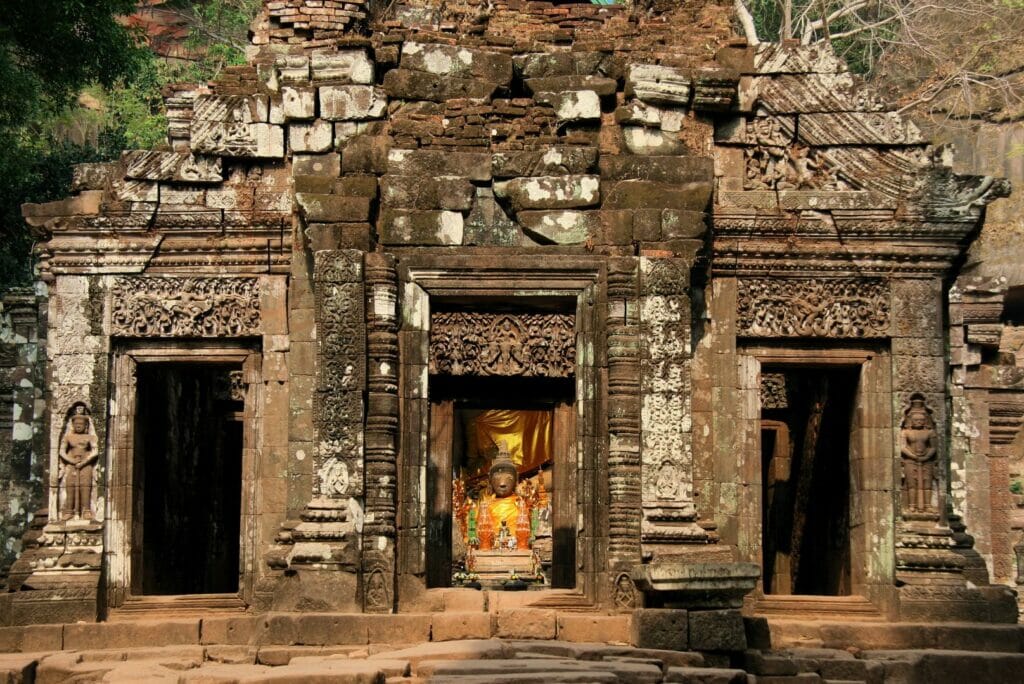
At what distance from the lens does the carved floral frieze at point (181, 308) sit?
617 inches

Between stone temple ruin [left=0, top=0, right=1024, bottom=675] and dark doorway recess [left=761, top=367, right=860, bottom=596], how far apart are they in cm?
33

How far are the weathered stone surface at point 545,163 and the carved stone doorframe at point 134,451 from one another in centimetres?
289

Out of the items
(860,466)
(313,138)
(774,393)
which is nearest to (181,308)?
(313,138)

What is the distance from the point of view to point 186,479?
17.9m

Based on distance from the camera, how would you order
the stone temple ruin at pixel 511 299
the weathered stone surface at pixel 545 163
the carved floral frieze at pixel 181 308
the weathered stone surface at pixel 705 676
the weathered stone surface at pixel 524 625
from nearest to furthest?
1. the weathered stone surface at pixel 705 676
2. the weathered stone surface at pixel 524 625
3. the stone temple ruin at pixel 511 299
4. the weathered stone surface at pixel 545 163
5. the carved floral frieze at pixel 181 308

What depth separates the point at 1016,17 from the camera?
3456cm

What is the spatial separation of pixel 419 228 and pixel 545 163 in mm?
1223

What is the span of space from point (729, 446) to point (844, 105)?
335 cm

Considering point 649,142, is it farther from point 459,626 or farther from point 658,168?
point 459,626

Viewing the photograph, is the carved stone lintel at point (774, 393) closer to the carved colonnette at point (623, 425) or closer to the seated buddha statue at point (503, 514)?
the carved colonnette at point (623, 425)

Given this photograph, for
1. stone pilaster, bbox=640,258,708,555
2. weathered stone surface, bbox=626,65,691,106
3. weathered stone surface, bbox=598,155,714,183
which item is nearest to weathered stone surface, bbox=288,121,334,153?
weathered stone surface, bbox=598,155,714,183

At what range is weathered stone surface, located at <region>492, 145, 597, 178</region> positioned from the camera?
14766 millimetres

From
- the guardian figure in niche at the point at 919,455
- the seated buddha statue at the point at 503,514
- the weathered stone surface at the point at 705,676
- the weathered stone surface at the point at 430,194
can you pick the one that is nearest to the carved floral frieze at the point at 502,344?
the weathered stone surface at the point at 430,194

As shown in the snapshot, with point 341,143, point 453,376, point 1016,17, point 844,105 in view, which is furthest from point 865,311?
point 1016,17
